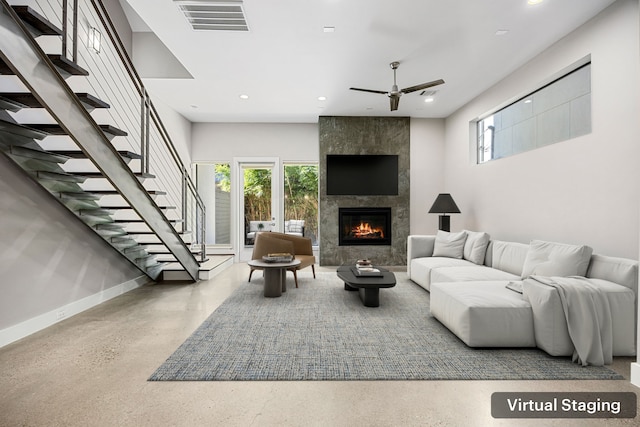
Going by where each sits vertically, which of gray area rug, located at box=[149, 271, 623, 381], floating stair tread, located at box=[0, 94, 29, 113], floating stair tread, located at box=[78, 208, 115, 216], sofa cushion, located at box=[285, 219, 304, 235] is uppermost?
floating stair tread, located at box=[0, 94, 29, 113]

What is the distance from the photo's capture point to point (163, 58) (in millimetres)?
4789

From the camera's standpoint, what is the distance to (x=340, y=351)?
8.24ft

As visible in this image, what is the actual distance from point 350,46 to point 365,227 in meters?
3.76

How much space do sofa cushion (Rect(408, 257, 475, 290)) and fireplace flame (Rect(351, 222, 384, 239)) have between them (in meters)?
1.73

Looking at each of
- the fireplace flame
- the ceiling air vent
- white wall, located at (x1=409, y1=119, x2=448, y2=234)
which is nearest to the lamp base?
white wall, located at (x1=409, y1=119, x2=448, y2=234)

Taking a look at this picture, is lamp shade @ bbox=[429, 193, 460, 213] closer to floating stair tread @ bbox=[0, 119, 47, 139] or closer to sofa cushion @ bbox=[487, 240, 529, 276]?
sofa cushion @ bbox=[487, 240, 529, 276]

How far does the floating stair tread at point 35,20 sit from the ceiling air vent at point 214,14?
1178 millimetres

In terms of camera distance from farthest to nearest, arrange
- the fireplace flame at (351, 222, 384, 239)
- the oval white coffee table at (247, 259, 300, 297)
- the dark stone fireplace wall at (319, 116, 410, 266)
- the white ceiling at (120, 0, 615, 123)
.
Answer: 1. the fireplace flame at (351, 222, 384, 239)
2. the dark stone fireplace wall at (319, 116, 410, 266)
3. the oval white coffee table at (247, 259, 300, 297)
4. the white ceiling at (120, 0, 615, 123)

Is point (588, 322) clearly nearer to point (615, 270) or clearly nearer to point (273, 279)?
point (615, 270)

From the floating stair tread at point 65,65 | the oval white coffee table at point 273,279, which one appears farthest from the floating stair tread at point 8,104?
the oval white coffee table at point 273,279

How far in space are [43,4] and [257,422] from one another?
4043mm

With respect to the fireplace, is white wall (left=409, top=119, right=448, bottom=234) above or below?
above

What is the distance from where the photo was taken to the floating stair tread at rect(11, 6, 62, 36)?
185 cm

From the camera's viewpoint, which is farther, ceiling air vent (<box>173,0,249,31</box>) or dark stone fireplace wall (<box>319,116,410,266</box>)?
dark stone fireplace wall (<box>319,116,410,266</box>)
